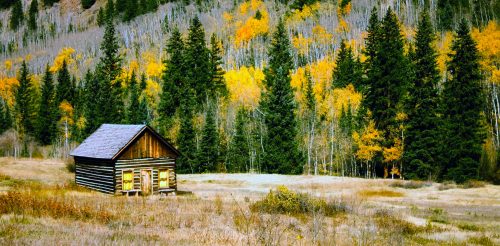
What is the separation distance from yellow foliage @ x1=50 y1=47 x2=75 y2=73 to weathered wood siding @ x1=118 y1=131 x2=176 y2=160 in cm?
12197

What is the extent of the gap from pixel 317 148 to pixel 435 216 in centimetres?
4566

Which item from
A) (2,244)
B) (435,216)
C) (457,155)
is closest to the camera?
(2,244)

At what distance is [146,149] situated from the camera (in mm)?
36188

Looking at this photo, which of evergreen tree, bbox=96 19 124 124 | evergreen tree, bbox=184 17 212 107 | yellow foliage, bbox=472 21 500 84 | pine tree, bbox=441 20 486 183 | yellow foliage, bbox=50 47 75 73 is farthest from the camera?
yellow foliage, bbox=50 47 75 73

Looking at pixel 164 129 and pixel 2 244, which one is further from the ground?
pixel 164 129

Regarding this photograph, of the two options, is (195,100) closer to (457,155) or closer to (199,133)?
(199,133)

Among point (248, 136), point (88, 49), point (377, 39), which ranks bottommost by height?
point (248, 136)

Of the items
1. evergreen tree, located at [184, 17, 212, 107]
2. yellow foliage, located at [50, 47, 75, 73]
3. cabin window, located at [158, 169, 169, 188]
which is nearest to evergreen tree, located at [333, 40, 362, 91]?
evergreen tree, located at [184, 17, 212, 107]

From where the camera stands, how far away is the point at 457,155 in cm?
4812

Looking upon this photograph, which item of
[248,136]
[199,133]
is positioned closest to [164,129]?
[199,133]

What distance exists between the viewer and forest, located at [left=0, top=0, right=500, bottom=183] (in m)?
51.0

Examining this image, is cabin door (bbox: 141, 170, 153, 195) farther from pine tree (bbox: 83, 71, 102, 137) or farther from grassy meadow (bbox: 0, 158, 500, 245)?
pine tree (bbox: 83, 71, 102, 137)

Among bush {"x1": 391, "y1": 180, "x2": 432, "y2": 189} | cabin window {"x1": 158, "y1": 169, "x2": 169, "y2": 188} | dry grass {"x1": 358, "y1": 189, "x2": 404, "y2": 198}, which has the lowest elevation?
dry grass {"x1": 358, "y1": 189, "x2": 404, "y2": 198}

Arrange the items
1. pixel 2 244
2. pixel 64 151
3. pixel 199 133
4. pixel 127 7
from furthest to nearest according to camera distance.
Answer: pixel 127 7 → pixel 64 151 → pixel 199 133 → pixel 2 244
